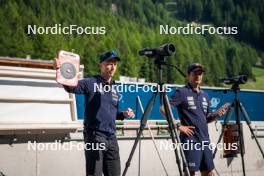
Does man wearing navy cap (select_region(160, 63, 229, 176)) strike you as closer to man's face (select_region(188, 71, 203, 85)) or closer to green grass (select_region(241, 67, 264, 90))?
man's face (select_region(188, 71, 203, 85))

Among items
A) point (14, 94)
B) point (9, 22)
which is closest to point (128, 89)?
point (14, 94)

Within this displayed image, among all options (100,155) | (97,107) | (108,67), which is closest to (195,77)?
(108,67)

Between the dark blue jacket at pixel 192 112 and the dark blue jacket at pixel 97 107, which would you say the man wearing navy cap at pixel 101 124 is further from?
the dark blue jacket at pixel 192 112

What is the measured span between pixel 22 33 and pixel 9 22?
8873 millimetres

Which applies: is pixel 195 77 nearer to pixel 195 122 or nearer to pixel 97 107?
pixel 195 122

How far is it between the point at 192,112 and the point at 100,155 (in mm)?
1741

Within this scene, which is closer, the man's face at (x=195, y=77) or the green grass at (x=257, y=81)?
the man's face at (x=195, y=77)

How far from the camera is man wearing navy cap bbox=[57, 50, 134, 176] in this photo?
4.37m

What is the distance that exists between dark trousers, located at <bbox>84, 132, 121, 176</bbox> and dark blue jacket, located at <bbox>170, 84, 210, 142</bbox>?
1.37m

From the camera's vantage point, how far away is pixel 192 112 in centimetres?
564

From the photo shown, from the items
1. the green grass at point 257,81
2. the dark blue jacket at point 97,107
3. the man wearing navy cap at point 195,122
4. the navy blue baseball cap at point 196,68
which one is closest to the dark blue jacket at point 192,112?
the man wearing navy cap at point 195,122

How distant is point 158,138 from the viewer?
25.5 ft

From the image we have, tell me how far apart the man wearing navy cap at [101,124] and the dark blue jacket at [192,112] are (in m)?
1.28

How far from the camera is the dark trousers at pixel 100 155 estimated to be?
4.33 meters
